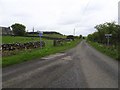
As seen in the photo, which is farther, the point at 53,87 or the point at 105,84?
the point at 105,84

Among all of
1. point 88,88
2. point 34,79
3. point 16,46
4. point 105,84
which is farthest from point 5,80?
point 16,46

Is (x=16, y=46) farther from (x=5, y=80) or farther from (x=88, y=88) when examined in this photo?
(x=88, y=88)

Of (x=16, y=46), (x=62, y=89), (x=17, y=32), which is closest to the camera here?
(x=62, y=89)

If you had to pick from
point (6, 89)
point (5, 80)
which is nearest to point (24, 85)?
point (6, 89)

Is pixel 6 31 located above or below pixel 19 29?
below

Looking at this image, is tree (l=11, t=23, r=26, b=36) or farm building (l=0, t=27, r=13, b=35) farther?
tree (l=11, t=23, r=26, b=36)

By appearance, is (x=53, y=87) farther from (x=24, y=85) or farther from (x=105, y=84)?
(x=105, y=84)

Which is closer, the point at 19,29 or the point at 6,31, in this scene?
the point at 19,29

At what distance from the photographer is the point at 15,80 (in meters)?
8.50

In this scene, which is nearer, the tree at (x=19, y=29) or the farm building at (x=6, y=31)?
the farm building at (x=6, y=31)

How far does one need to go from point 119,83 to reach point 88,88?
174cm

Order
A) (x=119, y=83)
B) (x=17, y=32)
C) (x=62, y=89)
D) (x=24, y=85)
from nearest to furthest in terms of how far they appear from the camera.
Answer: (x=62, y=89), (x=24, y=85), (x=119, y=83), (x=17, y=32)

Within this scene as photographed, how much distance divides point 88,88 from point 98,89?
1.17 ft

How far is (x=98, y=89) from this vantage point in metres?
7.18
